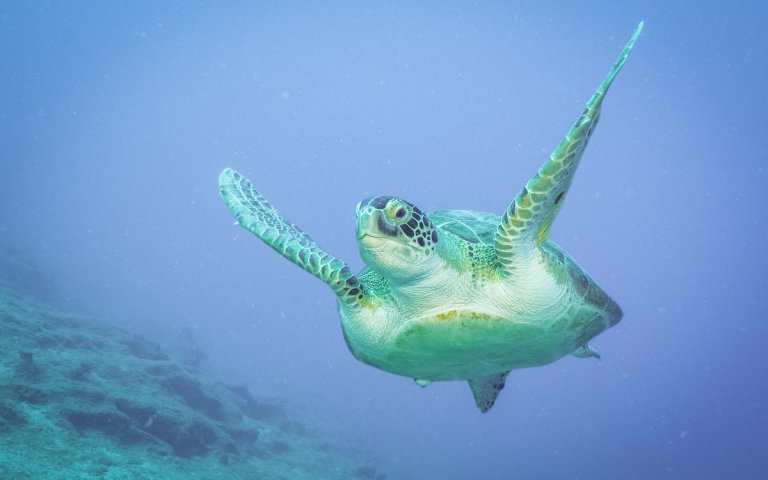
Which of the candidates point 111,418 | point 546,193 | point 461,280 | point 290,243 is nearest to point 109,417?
point 111,418

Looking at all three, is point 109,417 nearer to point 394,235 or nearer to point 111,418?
point 111,418

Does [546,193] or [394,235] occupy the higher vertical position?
[546,193]

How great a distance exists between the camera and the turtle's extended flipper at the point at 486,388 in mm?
4871

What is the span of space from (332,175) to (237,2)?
70.2 metres

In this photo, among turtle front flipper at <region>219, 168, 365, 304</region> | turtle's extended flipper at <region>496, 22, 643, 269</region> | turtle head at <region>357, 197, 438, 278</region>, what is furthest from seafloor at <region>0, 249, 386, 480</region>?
turtle's extended flipper at <region>496, 22, 643, 269</region>

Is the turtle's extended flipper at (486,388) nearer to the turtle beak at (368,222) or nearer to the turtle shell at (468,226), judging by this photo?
the turtle shell at (468,226)

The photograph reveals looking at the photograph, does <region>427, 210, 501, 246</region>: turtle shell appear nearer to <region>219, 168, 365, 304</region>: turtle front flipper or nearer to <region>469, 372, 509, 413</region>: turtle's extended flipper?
<region>219, 168, 365, 304</region>: turtle front flipper

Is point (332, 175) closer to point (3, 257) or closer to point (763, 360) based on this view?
point (763, 360)

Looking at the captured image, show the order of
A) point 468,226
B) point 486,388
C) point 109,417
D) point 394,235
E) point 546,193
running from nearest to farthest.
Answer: point 546,193
point 394,235
point 468,226
point 486,388
point 109,417

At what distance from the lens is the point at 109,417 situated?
19.8ft

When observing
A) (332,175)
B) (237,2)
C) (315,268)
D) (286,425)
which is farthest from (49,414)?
(332,175)

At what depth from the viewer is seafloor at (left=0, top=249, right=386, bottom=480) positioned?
15.8ft

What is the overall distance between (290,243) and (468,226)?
4.84 feet

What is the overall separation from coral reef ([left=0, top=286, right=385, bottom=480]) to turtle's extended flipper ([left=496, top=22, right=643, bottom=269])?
5.19m
